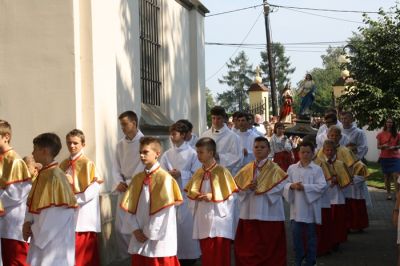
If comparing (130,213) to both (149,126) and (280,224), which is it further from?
(149,126)

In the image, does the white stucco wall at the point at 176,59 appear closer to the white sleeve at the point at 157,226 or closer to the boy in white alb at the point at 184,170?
the boy in white alb at the point at 184,170

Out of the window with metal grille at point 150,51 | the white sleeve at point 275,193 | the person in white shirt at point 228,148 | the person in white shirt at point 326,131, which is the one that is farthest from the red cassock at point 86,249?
the window with metal grille at point 150,51

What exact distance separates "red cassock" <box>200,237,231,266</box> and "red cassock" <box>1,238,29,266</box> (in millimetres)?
2010

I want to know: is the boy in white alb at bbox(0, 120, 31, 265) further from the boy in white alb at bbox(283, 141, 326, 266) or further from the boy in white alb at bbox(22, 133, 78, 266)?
the boy in white alb at bbox(283, 141, 326, 266)

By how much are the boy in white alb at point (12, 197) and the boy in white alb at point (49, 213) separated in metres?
0.65

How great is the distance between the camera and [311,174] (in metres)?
9.05

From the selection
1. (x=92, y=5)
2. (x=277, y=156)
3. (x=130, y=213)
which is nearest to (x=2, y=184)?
(x=130, y=213)

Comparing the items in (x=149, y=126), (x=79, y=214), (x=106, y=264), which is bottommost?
(x=106, y=264)

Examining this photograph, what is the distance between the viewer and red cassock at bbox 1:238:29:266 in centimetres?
781

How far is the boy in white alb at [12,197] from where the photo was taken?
7.52 metres

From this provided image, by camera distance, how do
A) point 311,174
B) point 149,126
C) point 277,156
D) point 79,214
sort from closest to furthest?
point 79,214 → point 311,174 → point 149,126 → point 277,156

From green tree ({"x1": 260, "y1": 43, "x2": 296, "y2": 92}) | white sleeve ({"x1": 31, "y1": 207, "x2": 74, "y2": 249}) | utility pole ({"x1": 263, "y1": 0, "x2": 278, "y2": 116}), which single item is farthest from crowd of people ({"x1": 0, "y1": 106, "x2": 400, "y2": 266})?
green tree ({"x1": 260, "y1": 43, "x2": 296, "y2": 92})

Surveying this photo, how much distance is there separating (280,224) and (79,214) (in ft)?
7.83

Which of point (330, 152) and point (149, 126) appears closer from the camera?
point (330, 152)
